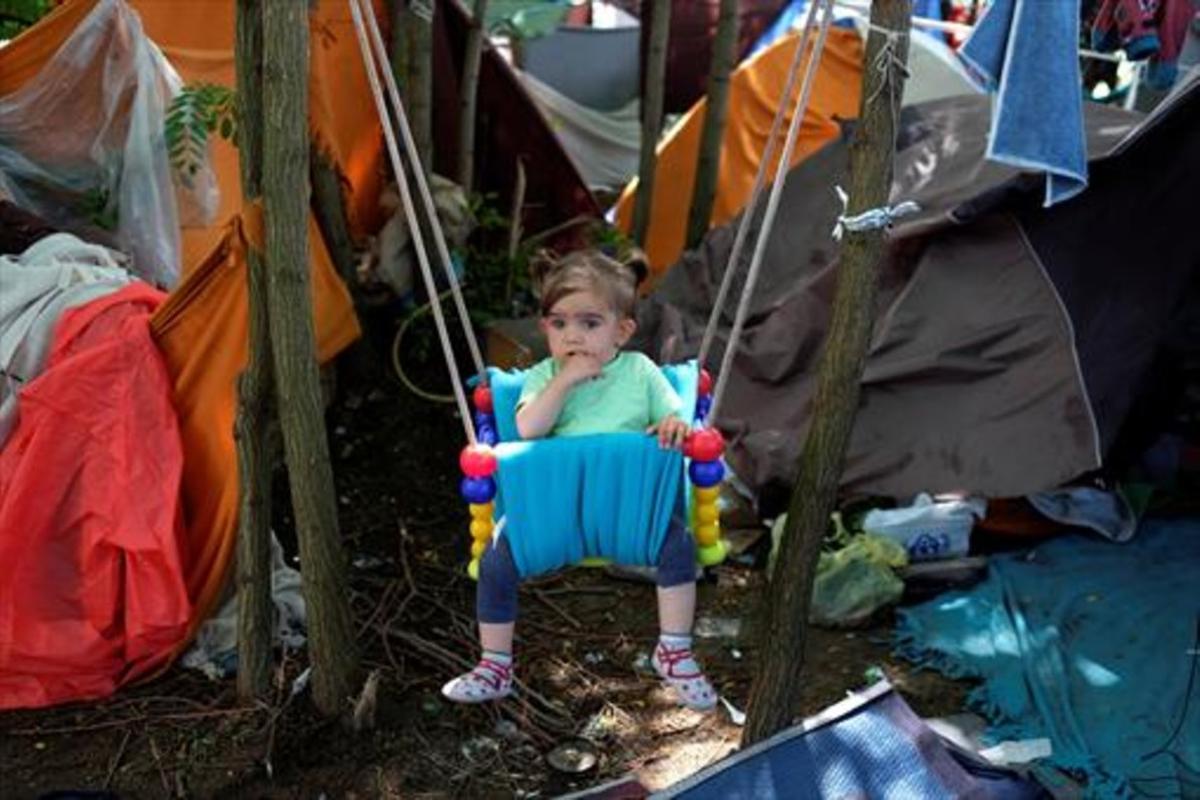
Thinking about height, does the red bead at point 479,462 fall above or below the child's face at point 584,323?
below

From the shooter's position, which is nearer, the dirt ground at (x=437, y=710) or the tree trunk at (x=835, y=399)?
the tree trunk at (x=835, y=399)

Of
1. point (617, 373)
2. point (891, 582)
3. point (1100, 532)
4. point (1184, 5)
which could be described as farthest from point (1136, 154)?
point (617, 373)

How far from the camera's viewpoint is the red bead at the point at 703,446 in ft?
7.29

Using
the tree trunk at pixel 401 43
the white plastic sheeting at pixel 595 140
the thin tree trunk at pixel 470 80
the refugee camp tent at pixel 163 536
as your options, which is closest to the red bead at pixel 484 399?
the refugee camp tent at pixel 163 536

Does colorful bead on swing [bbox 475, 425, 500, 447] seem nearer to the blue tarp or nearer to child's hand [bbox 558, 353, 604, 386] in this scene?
child's hand [bbox 558, 353, 604, 386]

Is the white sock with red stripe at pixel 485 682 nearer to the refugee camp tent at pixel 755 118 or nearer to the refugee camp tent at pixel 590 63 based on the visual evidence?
the refugee camp tent at pixel 755 118

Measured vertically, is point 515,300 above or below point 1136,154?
below

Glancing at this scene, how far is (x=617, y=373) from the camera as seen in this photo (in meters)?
2.44

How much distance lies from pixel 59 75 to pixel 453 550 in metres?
2.11

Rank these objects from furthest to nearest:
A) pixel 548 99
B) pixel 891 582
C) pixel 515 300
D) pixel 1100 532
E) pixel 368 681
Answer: pixel 548 99, pixel 515 300, pixel 1100 532, pixel 891 582, pixel 368 681

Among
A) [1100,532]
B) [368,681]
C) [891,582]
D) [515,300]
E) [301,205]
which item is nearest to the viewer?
[301,205]

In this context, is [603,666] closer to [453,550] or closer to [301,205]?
[453,550]

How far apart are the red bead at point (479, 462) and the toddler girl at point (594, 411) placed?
159 mm

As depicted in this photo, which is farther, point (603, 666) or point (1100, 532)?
point (1100, 532)
